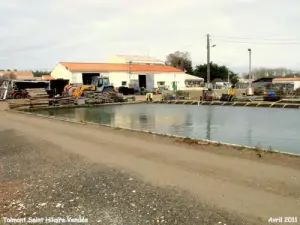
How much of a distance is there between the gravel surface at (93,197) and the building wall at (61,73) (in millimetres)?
51034

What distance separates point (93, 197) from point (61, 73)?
57.3 m

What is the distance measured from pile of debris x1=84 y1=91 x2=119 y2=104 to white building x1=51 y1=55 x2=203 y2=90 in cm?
2188

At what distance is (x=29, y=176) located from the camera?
6793mm

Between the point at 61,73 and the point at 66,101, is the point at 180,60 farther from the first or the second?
the point at 66,101

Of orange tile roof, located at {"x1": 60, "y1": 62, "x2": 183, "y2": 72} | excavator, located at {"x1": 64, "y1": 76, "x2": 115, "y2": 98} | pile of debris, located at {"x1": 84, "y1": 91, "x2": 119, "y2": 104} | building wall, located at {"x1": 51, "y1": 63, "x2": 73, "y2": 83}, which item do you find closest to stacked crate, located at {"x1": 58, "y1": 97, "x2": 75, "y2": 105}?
pile of debris, located at {"x1": 84, "y1": 91, "x2": 119, "y2": 104}

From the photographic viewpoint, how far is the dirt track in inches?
195

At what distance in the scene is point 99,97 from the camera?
1367 inches

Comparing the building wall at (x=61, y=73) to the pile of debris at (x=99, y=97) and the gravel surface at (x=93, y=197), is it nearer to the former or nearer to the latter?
the pile of debris at (x=99, y=97)

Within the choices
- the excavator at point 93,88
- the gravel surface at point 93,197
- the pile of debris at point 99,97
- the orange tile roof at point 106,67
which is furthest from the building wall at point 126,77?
the gravel surface at point 93,197

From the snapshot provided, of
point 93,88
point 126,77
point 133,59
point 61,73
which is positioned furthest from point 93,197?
point 133,59

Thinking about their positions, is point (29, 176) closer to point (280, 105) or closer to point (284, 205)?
point (284, 205)

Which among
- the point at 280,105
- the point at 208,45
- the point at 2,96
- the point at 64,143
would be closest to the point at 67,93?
the point at 2,96

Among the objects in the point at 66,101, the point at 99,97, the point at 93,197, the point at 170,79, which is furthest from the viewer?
the point at 170,79

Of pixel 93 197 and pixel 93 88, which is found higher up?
pixel 93 88
